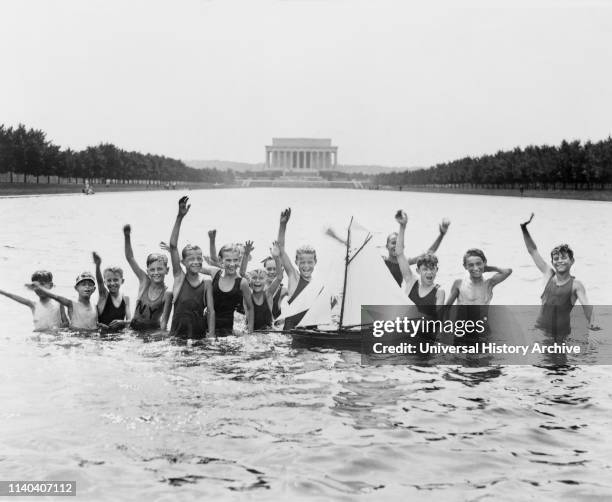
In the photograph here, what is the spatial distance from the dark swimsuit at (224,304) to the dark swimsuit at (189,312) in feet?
0.86

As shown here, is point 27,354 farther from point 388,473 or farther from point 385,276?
point 388,473

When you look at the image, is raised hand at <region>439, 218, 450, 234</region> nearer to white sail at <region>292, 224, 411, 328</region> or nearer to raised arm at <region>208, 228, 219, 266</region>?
white sail at <region>292, 224, 411, 328</region>

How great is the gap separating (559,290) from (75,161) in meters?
99.9

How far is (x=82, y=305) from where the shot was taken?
528 inches

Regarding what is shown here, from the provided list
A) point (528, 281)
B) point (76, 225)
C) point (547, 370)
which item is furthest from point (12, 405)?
point (76, 225)

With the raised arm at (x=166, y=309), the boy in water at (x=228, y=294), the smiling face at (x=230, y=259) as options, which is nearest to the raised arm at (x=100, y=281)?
the raised arm at (x=166, y=309)

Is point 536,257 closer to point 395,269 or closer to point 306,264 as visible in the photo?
point 395,269

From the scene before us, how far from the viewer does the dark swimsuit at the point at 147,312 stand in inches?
526

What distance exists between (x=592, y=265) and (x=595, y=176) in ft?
207

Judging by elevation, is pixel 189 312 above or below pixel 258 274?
below

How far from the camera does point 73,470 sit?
7871 mm

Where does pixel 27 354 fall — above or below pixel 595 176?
below

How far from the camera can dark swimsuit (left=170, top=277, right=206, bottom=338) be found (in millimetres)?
12742

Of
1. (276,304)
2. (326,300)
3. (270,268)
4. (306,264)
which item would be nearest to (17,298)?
(270,268)
